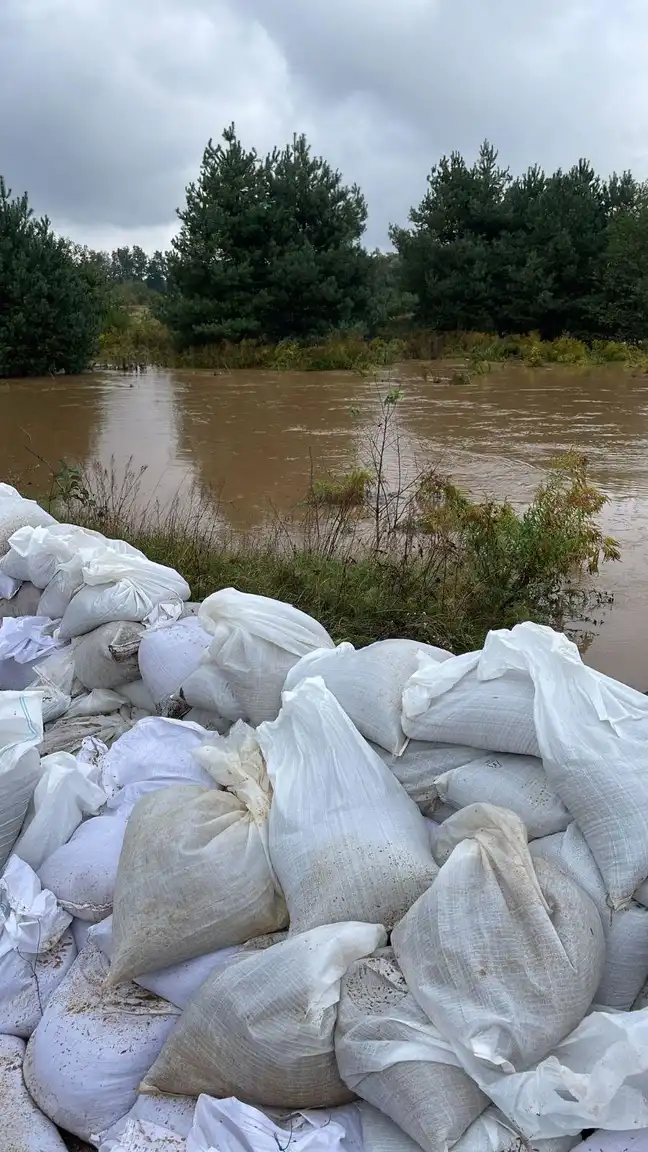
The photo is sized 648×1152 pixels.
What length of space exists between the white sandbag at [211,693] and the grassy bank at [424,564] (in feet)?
3.33

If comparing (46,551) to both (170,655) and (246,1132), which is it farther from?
(246,1132)

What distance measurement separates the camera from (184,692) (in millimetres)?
2350

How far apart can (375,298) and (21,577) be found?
49.5 ft

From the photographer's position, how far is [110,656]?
2.59 metres

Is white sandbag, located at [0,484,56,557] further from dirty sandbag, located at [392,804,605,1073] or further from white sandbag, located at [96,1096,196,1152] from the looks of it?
dirty sandbag, located at [392,804,605,1073]

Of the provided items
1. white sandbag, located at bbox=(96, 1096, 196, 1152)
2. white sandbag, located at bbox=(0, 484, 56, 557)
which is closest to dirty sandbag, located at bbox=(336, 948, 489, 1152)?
white sandbag, located at bbox=(96, 1096, 196, 1152)

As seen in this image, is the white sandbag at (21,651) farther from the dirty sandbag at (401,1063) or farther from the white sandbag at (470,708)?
the dirty sandbag at (401,1063)

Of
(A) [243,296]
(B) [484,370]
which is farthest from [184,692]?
(A) [243,296]

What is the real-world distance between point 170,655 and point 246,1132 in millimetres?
1411

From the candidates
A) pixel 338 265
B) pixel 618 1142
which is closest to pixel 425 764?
pixel 618 1142

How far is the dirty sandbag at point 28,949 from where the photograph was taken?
62.6 inches

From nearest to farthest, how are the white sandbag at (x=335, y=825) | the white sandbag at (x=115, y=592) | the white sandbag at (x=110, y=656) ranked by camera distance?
the white sandbag at (x=335, y=825), the white sandbag at (x=110, y=656), the white sandbag at (x=115, y=592)

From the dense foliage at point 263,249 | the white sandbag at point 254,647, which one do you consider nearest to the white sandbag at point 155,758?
the white sandbag at point 254,647

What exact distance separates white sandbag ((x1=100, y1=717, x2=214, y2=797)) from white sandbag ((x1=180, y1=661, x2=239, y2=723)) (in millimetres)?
104
